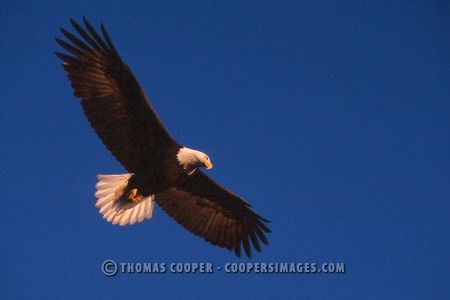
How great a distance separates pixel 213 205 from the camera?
791cm

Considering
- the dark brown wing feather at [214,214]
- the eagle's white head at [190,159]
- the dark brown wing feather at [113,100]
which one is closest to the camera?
the dark brown wing feather at [113,100]

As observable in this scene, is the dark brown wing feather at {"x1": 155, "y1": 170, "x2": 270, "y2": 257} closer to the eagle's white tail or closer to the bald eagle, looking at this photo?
the bald eagle

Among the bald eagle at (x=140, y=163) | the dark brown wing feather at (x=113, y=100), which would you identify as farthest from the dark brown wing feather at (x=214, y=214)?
the dark brown wing feather at (x=113, y=100)

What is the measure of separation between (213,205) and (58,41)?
10.5ft

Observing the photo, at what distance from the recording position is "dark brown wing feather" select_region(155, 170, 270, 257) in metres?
7.74

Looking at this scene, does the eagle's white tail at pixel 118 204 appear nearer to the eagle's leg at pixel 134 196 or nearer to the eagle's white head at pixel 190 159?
the eagle's leg at pixel 134 196

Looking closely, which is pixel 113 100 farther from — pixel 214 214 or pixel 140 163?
pixel 214 214

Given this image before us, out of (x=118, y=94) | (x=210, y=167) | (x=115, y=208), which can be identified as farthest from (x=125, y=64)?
(x=115, y=208)

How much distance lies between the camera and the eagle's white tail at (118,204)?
7.11m

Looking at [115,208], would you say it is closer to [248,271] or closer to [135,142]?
[135,142]

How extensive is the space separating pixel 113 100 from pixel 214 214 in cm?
241

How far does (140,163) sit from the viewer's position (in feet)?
22.2

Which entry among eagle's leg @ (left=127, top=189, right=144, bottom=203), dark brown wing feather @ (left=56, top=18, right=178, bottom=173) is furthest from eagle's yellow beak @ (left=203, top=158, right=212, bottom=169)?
eagle's leg @ (left=127, top=189, right=144, bottom=203)

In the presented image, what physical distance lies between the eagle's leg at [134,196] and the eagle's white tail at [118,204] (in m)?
0.09
